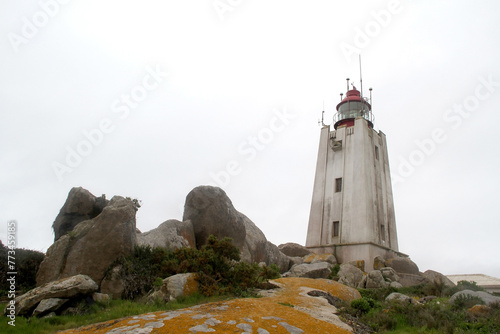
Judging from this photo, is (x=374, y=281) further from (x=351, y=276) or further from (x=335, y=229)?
(x=335, y=229)

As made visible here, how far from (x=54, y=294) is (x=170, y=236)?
5727 millimetres

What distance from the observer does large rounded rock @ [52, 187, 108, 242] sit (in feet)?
47.5

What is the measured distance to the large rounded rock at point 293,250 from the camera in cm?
2788

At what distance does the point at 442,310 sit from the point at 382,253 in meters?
16.6

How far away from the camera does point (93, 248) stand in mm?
12062

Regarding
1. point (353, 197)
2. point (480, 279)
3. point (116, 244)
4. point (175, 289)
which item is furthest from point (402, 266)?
point (116, 244)

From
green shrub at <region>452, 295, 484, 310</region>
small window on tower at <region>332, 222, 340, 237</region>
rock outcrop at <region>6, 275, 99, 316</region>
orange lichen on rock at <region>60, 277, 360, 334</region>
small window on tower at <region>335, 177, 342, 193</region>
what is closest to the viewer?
orange lichen on rock at <region>60, 277, 360, 334</region>

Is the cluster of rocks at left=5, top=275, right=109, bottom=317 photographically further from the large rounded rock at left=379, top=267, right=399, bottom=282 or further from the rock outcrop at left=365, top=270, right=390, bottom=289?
the large rounded rock at left=379, top=267, right=399, bottom=282

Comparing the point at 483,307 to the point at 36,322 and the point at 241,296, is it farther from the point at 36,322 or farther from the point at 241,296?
the point at 36,322

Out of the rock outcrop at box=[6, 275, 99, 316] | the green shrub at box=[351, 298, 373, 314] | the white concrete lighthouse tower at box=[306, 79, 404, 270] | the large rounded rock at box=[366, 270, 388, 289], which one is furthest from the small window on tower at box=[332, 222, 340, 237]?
the rock outcrop at box=[6, 275, 99, 316]

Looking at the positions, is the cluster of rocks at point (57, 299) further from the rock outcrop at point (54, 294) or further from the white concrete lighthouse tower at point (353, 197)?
the white concrete lighthouse tower at point (353, 197)

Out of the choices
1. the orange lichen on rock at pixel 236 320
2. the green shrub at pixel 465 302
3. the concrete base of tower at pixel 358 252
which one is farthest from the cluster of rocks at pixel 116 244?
the green shrub at pixel 465 302

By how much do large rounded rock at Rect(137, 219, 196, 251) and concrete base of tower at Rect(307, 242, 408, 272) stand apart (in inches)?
555

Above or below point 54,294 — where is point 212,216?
above
